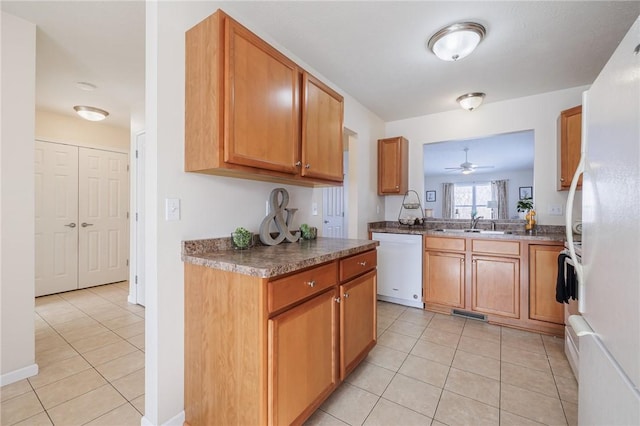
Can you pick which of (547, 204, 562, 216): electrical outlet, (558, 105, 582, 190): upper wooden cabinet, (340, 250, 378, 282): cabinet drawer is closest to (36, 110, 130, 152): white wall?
(340, 250, 378, 282): cabinet drawer

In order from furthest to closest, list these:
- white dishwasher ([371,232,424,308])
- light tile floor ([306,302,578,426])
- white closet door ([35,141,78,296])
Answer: white closet door ([35,141,78,296]), white dishwasher ([371,232,424,308]), light tile floor ([306,302,578,426])

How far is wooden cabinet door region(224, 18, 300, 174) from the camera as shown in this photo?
1.36 meters

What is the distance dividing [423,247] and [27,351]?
3.50 m

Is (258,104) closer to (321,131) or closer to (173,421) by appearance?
(321,131)

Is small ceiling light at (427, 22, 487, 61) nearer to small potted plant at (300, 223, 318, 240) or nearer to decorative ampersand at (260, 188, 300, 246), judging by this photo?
decorative ampersand at (260, 188, 300, 246)

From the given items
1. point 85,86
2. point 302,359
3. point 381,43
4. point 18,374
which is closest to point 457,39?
point 381,43

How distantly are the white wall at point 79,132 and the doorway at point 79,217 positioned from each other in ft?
0.30

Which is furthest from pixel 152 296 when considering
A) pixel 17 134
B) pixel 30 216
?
pixel 17 134

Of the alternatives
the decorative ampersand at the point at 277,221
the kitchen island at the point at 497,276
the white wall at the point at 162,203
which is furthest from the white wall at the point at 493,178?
the white wall at the point at 162,203

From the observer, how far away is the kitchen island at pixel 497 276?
257 cm

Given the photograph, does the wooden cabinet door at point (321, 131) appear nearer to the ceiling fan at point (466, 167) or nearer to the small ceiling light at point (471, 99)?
the small ceiling light at point (471, 99)

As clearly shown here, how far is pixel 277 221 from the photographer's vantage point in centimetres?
196

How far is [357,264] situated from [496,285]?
1.85 meters

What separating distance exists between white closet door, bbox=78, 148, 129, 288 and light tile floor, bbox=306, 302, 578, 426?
4.11 m
